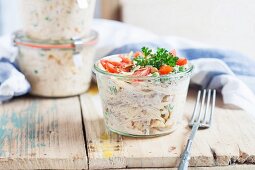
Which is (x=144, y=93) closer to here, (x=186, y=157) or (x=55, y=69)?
(x=186, y=157)

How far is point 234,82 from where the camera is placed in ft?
4.20

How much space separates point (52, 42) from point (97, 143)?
34 cm

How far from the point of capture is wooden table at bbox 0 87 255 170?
0.97 metres

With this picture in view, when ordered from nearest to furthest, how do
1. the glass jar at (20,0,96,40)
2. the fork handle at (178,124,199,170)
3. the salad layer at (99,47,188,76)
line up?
the fork handle at (178,124,199,170) < the salad layer at (99,47,188,76) < the glass jar at (20,0,96,40)

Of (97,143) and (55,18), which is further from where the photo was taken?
(55,18)

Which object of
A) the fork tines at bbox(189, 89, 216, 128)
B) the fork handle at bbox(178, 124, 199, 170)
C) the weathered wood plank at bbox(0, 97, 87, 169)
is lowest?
the weathered wood plank at bbox(0, 97, 87, 169)

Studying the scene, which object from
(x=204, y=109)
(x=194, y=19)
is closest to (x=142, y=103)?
(x=204, y=109)

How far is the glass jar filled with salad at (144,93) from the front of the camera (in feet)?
3.36

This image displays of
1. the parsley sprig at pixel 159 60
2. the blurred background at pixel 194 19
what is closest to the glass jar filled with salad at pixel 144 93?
the parsley sprig at pixel 159 60

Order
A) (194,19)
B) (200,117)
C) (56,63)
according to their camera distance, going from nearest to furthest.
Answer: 1. (200,117)
2. (56,63)
3. (194,19)

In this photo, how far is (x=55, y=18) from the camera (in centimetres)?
124

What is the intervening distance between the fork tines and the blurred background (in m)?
0.53

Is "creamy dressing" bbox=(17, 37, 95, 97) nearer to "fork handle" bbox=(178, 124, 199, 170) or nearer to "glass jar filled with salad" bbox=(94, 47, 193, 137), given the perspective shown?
"glass jar filled with salad" bbox=(94, 47, 193, 137)

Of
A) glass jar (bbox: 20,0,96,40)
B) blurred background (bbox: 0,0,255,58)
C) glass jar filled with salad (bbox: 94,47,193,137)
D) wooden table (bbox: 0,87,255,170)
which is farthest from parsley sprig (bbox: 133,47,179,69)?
blurred background (bbox: 0,0,255,58)
